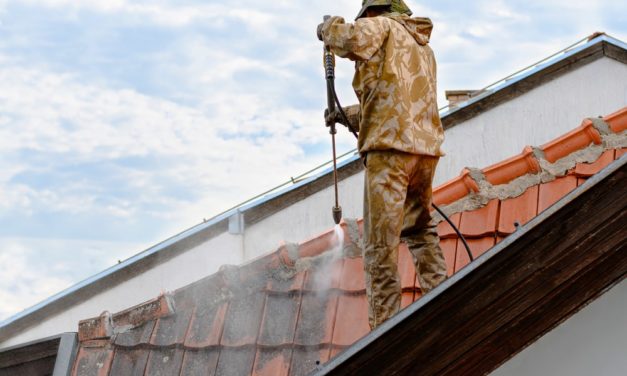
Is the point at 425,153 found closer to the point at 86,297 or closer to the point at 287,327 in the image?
the point at 287,327

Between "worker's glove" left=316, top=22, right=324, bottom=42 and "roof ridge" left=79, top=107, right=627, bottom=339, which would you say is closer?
"worker's glove" left=316, top=22, right=324, bottom=42

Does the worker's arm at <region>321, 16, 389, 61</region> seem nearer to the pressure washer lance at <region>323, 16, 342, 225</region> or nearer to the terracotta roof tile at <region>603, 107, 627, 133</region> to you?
the pressure washer lance at <region>323, 16, 342, 225</region>

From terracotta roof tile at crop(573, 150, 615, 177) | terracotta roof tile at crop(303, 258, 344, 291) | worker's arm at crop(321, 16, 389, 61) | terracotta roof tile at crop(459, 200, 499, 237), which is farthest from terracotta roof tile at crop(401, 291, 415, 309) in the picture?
worker's arm at crop(321, 16, 389, 61)

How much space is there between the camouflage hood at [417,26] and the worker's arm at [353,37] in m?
0.26

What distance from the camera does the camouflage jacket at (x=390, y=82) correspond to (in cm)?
511

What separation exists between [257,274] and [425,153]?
78.9 inches

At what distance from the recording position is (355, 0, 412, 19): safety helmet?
17.9ft

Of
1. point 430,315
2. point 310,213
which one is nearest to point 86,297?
point 310,213

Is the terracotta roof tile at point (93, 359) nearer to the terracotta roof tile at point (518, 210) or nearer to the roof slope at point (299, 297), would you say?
the roof slope at point (299, 297)

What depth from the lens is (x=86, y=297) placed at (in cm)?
1423

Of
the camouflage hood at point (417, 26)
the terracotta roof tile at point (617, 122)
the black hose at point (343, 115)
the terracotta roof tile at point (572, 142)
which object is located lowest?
the black hose at point (343, 115)

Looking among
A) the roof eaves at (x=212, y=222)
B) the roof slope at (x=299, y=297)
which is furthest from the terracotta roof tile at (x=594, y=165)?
the roof eaves at (x=212, y=222)

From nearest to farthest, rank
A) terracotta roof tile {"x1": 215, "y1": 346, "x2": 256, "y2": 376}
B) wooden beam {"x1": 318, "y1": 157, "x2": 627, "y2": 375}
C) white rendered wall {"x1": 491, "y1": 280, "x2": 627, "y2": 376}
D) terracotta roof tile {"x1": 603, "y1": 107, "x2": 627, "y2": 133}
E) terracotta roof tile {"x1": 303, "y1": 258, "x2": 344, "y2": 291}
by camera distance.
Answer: wooden beam {"x1": 318, "y1": 157, "x2": 627, "y2": 375}, white rendered wall {"x1": 491, "y1": 280, "x2": 627, "y2": 376}, terracotta roof tile {"x1": 215, "y1": 346, "x2": 256, "y2": 376}, terracotta roof tile {"x1": 303, "y1": 258, "x2": 344, "y2": 291}, terracotta roof tile {"x1": 603, "y1": 107, "x2": 627, "y2": 133}

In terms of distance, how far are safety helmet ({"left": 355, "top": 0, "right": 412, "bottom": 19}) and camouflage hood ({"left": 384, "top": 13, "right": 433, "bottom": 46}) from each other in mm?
63
